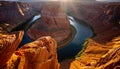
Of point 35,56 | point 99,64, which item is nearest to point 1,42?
point 35,56

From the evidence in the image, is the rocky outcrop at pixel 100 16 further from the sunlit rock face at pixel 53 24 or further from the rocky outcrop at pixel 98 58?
the rocky outcrop at pixel 98 58

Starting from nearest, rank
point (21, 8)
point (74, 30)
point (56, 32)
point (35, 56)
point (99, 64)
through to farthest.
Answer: point (35, 56) → point (99, 64) → point (56, 32) → point (74, 30) → point (21, 8)

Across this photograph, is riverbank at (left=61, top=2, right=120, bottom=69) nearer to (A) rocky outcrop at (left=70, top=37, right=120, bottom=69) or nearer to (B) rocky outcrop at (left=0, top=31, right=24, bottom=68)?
(A) rocky outcrop at (left=70, top=37, right=120, bottom=69)

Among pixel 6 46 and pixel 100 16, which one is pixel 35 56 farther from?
pixel 100 16

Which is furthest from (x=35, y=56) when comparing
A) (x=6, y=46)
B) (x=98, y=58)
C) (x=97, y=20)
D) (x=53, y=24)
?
(x=97, y=20)

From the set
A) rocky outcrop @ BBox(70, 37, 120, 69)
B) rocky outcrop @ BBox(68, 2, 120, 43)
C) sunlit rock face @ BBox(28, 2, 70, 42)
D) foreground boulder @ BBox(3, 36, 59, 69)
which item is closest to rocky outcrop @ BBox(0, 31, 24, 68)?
foreground boulder @ BBox(3, 36, 59, 69)

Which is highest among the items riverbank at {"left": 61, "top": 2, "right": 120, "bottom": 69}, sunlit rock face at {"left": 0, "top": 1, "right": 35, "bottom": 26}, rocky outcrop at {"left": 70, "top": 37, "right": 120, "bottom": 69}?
rocky outcrop at {"left": 70, "top": 37, "right": 120, "bottom": 69}

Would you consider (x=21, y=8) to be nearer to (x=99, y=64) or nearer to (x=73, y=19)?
(x=73, y=19)

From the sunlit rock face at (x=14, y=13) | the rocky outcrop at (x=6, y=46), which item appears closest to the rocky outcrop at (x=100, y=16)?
the sunlit rock face at (x=14, y=13)
